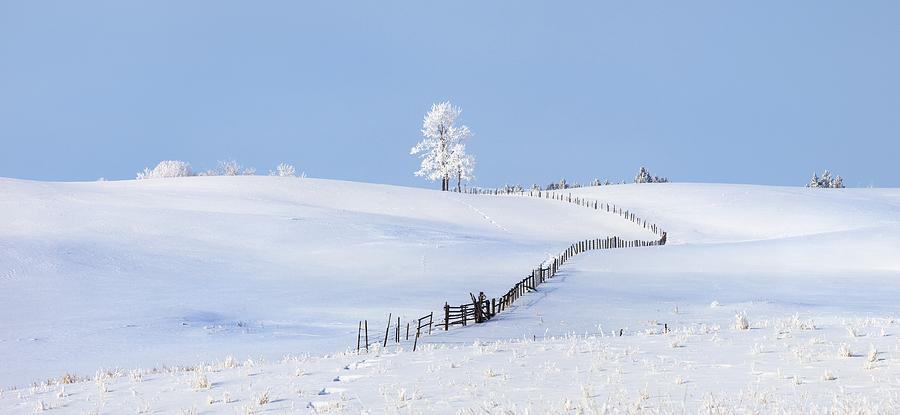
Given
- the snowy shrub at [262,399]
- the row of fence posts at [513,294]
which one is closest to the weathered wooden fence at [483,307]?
the row of fence posts at [513,294]

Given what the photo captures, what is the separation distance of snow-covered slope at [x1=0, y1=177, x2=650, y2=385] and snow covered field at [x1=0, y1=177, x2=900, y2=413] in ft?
0.54

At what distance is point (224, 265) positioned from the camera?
4175 centimetres

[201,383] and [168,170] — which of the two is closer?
[201,383]

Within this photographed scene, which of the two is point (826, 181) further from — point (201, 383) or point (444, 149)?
point (201, 383)

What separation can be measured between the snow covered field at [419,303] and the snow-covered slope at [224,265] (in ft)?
0.54

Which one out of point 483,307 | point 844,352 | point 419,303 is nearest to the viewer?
point 844,352

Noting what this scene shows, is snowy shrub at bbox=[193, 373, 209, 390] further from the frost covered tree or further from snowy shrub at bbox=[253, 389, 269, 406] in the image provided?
the frost covered tree

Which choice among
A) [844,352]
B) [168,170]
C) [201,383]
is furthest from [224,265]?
[168,170]

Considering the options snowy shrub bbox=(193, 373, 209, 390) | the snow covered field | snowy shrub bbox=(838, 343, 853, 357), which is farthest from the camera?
snowy shrub bbox=(193, 373, 209, 390)

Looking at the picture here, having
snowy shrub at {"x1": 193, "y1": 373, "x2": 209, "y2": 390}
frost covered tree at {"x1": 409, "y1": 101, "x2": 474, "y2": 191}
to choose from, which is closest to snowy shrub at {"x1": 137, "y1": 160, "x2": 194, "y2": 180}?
frost covered tree at {"x1": 409, "y1": 101, "x2": 474, "y2": 191}

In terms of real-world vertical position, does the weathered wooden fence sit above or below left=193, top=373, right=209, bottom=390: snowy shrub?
above

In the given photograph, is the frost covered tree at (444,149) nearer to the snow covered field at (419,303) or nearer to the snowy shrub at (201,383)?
the snow covered field at (419,303)

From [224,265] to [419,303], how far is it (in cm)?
1383

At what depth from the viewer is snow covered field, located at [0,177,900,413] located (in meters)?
12.2
